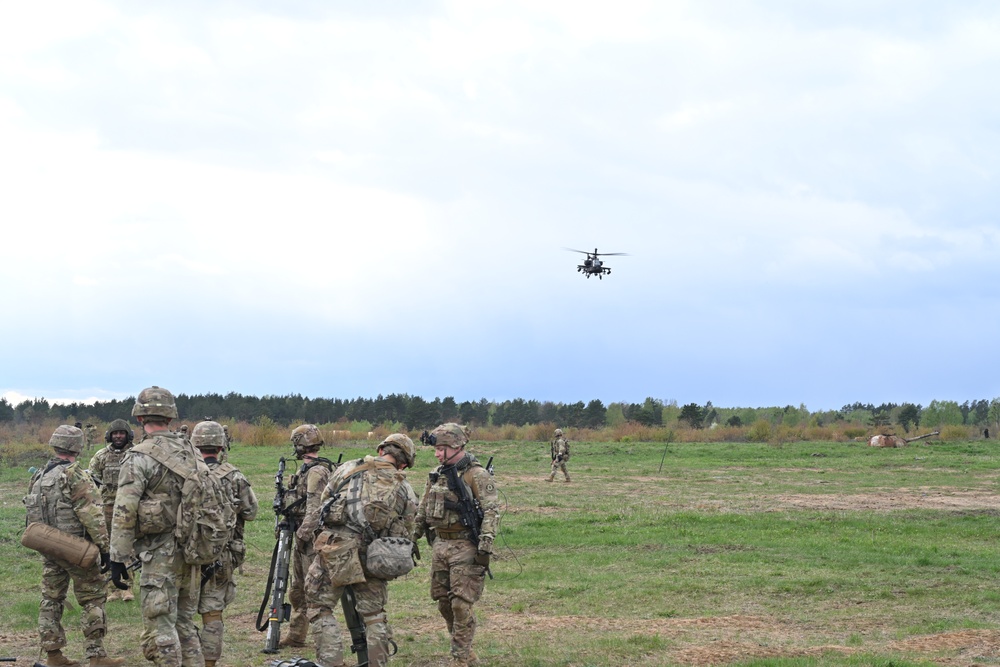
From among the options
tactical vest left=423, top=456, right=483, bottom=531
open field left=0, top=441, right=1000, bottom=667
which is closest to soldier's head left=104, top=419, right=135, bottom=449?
open field left=0, top=441, right=1000, bottom=667

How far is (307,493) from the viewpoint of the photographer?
10.5m

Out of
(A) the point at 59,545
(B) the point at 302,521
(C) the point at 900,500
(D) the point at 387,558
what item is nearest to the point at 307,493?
(B) the point at 302,521

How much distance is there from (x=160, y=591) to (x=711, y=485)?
2446 centimetres

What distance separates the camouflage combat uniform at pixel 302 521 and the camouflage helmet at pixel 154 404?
6.48 feet

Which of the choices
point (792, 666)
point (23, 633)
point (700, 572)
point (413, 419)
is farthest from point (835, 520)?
point (413, 419)

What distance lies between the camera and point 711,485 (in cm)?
3095

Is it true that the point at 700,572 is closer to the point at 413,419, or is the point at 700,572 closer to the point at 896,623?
the point at 896,623

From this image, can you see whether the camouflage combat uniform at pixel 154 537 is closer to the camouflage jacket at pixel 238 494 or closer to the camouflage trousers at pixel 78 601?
the camouflage jacket at pixel 238 494

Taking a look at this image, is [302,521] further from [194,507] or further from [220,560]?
[194,507]

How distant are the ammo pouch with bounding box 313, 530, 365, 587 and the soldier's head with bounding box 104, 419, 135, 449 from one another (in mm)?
4412

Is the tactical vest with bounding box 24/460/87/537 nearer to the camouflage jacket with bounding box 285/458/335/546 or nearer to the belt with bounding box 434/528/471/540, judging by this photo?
the camouflage jacket with bounding box 285/458/335/546

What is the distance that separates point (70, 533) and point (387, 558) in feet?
11.5

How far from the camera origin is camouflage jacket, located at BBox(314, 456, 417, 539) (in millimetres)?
9016

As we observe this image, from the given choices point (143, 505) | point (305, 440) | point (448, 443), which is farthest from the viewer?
point (305, 440)
